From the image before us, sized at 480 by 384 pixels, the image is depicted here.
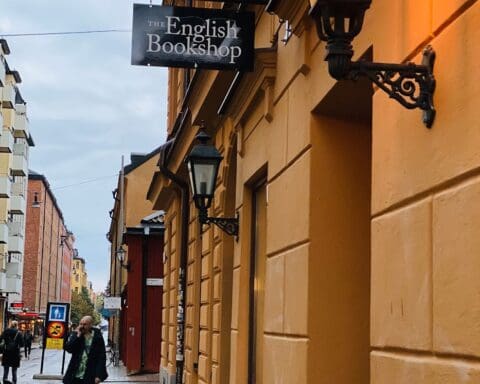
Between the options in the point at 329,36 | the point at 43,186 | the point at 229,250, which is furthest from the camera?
the point at 43,186

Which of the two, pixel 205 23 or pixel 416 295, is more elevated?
pixel 205 23

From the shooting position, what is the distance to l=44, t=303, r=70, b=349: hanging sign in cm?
2634

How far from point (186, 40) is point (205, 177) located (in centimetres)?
207

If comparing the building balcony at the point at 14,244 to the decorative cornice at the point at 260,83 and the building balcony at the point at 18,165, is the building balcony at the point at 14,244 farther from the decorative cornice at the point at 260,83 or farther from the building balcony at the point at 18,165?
the decorative cornice at the point at 260,83

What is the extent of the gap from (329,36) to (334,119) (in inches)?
99.9

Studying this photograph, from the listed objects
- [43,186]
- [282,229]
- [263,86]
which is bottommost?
[282,229]

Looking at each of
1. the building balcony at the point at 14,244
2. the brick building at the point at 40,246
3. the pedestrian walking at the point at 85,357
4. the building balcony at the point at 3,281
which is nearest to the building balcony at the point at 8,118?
the building balcony at the point at 14,244

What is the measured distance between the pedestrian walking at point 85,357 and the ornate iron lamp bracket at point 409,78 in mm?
8339

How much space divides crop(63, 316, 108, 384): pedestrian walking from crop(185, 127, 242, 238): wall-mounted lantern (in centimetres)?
284

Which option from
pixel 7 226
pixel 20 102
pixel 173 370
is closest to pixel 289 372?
pixel 173 370

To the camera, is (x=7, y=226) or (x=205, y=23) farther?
(x=7, y=226)

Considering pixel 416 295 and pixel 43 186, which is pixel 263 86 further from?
pixel 43 186

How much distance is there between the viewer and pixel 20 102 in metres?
75.2

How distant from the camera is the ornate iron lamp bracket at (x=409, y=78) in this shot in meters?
4.35
